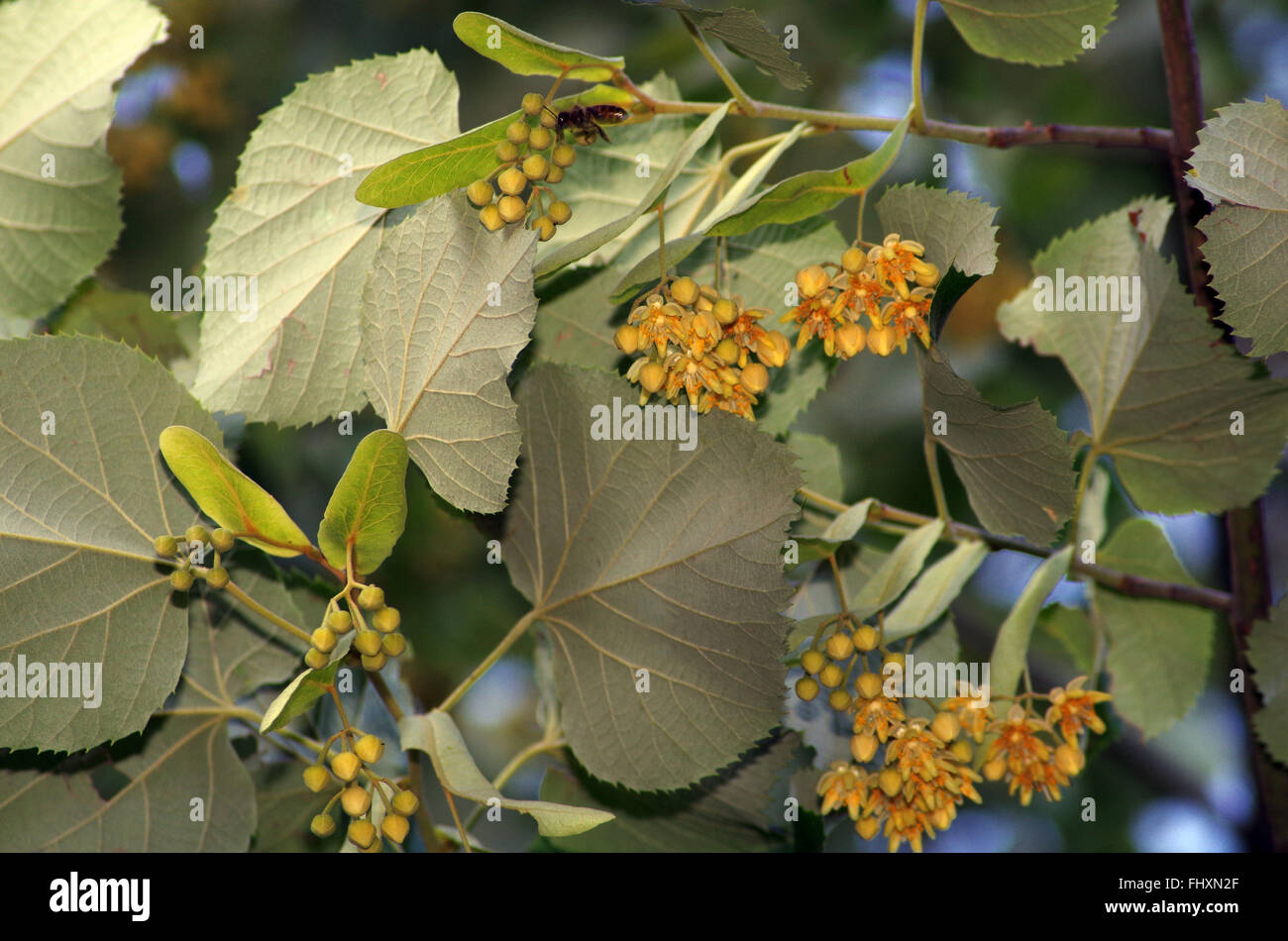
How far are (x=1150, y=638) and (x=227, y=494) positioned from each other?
4.44ft

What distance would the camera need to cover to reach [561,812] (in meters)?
1.02

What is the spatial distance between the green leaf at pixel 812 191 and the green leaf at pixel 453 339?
0.21 metres

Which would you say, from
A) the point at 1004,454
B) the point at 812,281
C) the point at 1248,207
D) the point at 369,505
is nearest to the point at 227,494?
the point at 369,505

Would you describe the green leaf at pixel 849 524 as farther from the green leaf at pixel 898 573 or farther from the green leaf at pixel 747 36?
the green leaf at pixel 747 36

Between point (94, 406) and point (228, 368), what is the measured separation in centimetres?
16

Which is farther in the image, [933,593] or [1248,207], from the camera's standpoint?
[933,593]

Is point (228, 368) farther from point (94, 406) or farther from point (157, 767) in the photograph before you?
point (157, 767)

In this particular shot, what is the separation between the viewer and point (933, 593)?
1.31 m

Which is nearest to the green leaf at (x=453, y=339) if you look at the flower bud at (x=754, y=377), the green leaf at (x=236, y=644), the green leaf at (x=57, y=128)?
the flower bud at (x=754, y=377)

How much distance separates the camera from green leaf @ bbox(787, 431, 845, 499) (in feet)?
5.10

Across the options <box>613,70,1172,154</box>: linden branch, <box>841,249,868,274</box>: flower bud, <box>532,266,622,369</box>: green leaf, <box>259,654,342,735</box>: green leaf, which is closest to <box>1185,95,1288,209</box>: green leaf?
<box>613,70,1172,154</box>: linden branch

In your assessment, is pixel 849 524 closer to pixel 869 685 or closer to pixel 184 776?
pixel 869 685

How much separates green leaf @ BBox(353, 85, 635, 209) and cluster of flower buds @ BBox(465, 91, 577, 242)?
0.04 feet
